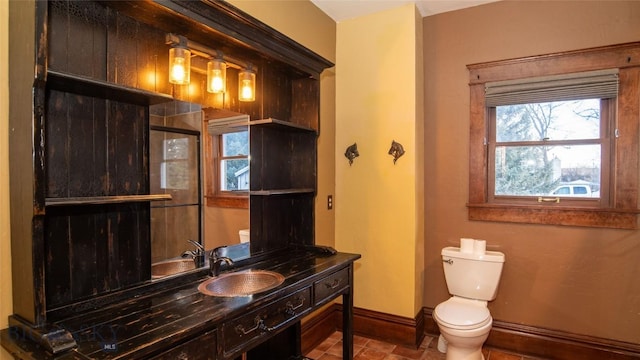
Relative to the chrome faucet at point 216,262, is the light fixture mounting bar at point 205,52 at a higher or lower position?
higher

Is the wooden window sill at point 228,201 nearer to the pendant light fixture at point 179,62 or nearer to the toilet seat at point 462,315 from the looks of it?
the pendant light fixture at point 179,62

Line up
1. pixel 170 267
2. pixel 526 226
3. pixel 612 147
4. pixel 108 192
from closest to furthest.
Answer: pixel 108 192
pixel 170 267
pixel 612 147
pixel 526 226

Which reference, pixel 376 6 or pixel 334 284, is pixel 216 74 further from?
pixel 376 6

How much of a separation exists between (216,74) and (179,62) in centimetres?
25

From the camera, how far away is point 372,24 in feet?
9.44

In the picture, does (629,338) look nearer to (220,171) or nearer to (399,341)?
(399,341)

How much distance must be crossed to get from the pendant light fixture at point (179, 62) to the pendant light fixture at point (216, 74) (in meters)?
0.19

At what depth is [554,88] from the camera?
252cm

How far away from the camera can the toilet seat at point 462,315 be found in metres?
2.22

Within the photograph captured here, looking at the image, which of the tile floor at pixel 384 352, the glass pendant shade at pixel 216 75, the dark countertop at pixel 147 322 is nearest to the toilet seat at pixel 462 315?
the tile floor at pixel 384 352

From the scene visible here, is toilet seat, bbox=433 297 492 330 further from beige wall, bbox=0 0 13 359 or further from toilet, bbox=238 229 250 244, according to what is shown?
beige wall, bbox=0 0 13 359

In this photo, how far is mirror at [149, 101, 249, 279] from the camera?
166cm

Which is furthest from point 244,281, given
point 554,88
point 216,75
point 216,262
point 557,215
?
point 554,88

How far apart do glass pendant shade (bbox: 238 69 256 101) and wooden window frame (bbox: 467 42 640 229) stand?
1.79 m
